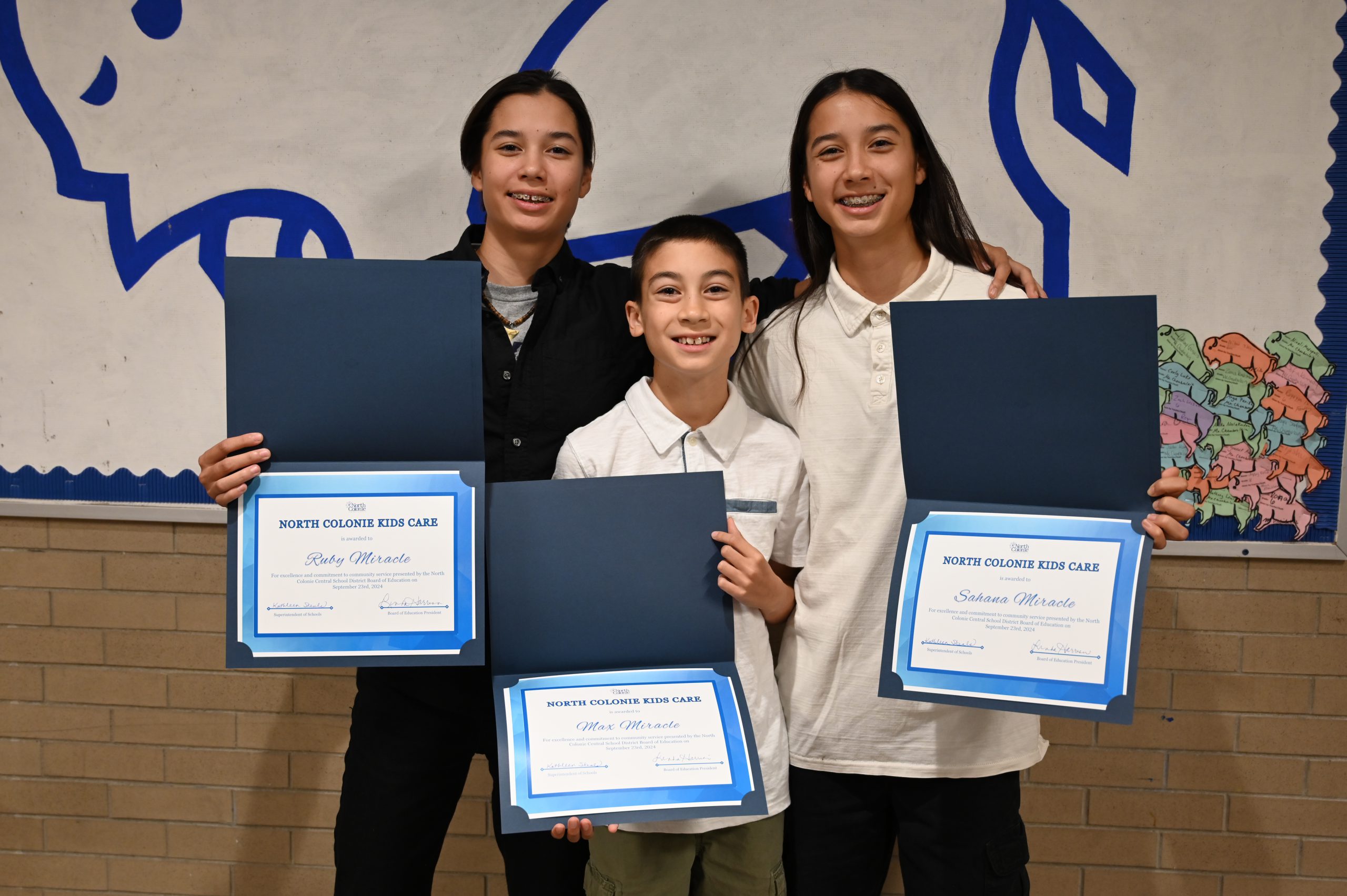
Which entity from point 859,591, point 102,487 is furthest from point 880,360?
point 102,487

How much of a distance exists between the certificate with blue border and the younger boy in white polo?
0.28 meters

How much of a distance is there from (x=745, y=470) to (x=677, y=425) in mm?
151

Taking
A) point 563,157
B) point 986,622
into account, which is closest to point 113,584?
point 563,157

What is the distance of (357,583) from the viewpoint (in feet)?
4.82

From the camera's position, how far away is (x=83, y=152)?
2428 millimetres

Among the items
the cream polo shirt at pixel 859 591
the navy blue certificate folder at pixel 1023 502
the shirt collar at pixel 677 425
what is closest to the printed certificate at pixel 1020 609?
the navy blue certificate folder at pixel 1023 502

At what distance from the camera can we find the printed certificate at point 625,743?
4.49 feet

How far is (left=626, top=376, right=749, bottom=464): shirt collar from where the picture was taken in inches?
64.1

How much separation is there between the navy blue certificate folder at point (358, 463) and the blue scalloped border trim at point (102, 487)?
3.77 ft

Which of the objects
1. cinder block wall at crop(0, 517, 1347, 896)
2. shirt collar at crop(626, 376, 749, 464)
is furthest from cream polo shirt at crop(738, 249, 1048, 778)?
cinder block wall at crop(0, 517, 1347, 896)

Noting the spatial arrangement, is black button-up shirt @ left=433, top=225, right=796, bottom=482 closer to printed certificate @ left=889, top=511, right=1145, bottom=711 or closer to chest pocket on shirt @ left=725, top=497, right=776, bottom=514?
chest pocket on shirt @ left=725, top=497, right=776, bottom=514

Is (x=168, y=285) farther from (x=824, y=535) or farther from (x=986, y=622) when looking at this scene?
(x=986, y=622)

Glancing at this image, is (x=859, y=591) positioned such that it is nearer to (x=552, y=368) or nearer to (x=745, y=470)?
(x=745, y=470)

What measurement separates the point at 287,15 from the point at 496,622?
1.83 meters
